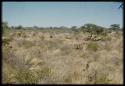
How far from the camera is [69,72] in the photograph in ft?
27.6

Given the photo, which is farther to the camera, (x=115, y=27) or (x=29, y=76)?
(x=115, y=27)

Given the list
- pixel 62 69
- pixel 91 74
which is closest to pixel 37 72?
pixel 62 69

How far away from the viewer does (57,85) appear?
6680 millimetres

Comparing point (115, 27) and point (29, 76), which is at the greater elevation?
point (115, 27)

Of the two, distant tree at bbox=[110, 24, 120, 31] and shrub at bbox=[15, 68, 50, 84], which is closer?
shrub at bbox=[15, 68, 50, 84]

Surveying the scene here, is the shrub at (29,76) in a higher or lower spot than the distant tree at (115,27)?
lower

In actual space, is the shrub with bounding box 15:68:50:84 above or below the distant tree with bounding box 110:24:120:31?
below

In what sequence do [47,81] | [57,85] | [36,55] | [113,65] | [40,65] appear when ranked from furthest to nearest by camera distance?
1. [36,55]
2. [40,65]
3. [113,65]
4. [47,81]
5. [57,85]

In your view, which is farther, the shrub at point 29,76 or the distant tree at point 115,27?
the distant tree at point 115,27

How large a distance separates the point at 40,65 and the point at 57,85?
3471 millimetres

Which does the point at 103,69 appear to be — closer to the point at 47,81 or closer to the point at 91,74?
the point at 91,74

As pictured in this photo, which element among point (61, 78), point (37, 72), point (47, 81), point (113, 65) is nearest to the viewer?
point (47, 81)

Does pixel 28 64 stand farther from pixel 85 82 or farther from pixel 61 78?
pixel 85 82

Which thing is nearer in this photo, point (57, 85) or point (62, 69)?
point (57, 85)
